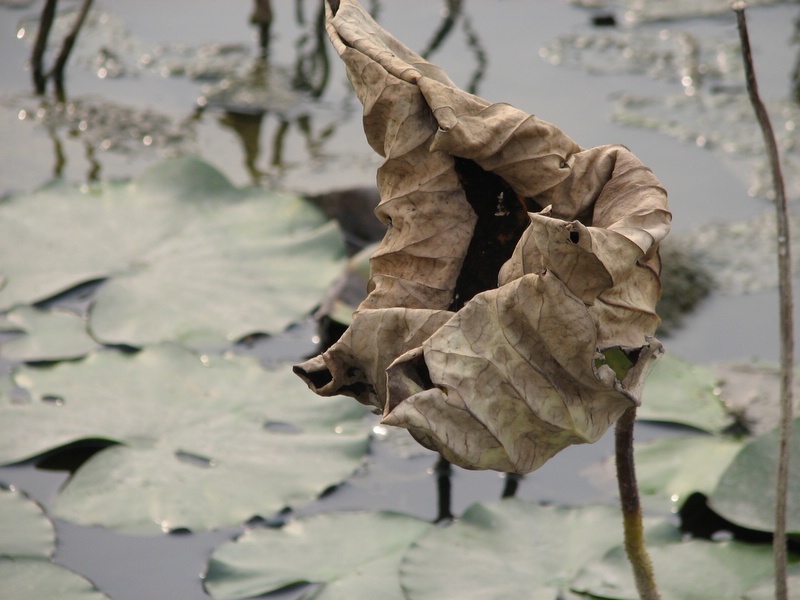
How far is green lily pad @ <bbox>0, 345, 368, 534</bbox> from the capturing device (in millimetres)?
1667

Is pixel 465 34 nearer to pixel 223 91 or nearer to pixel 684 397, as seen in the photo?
pixel 223 91

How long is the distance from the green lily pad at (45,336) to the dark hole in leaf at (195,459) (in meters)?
0.37

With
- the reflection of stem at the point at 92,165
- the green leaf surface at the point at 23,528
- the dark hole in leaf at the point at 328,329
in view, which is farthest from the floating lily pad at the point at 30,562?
the reflection of stem at the point at 92,165

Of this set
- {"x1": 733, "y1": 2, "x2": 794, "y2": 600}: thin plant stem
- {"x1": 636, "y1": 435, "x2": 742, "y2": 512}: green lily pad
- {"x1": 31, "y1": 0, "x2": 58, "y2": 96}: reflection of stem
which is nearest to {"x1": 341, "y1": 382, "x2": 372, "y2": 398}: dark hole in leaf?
{"x1": 733, "y1": 2, "x2": 794, "y2": 600}: thin plant stem

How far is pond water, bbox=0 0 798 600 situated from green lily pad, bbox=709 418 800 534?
0.25 meters

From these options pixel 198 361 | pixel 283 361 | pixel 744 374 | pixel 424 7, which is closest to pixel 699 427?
pixel 744 374

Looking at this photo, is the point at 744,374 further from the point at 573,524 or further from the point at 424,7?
the point at 424,7

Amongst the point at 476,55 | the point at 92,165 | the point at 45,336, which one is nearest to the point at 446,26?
the point at 476,55

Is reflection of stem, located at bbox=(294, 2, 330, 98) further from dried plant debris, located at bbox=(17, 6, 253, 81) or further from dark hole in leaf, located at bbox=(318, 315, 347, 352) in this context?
dark hole in leaf, located at bbox=(318, 315, 347, 352)

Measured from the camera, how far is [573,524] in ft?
5.12

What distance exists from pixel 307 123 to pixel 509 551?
6.87 feet

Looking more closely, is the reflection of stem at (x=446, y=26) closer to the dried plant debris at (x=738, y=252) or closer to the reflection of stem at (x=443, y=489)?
the dried plant debris at (x=738, y=252)

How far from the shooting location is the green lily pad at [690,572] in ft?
4.58

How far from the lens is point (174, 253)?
233 cm
